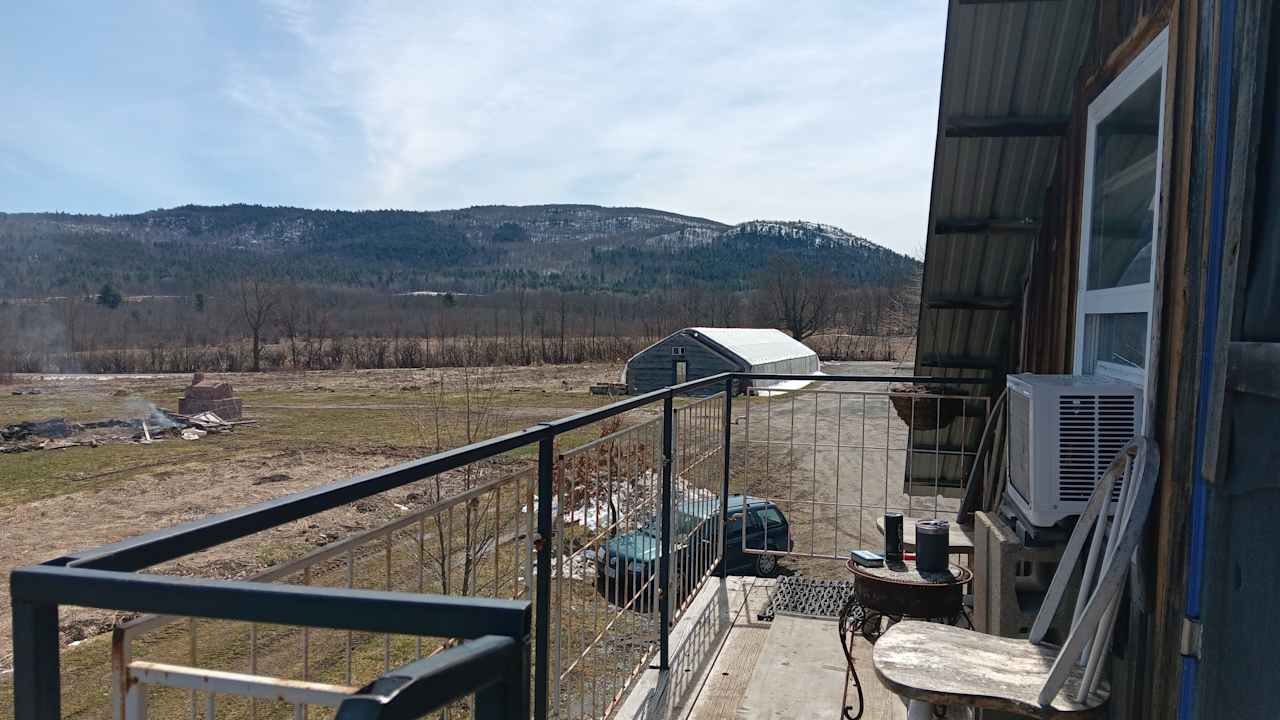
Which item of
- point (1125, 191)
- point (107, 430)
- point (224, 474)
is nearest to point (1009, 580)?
point (1125, 191)

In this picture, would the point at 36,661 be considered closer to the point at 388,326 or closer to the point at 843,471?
the point at 843,471

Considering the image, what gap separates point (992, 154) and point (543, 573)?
9.17 ft

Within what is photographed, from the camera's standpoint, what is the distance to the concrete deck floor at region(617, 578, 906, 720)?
136 inches

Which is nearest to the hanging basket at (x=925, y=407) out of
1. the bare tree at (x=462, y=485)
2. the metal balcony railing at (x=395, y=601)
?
the metal balcony railing at (x=395, y=601)

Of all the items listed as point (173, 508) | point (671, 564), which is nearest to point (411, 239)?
point (173, 508)

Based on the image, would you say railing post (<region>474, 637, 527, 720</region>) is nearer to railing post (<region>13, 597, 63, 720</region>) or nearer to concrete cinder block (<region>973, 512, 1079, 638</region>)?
railing post (<region>13, 597, 63, 720</region>)

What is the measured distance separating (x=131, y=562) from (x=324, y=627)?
412mm

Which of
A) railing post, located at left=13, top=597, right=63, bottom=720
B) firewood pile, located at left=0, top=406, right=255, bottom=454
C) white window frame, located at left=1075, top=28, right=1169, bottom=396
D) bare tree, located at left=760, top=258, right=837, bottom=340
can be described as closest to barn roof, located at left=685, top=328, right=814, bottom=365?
firewood pile, located at left=0, top=406, right=255, bottom=454

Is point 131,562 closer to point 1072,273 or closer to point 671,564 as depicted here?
point 671,564

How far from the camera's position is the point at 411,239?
140 m

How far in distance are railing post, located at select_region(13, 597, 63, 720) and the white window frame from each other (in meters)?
2.25

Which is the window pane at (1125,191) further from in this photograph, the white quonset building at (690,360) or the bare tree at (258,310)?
the bare tree at (258,310)

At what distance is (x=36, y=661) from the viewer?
3.13ft

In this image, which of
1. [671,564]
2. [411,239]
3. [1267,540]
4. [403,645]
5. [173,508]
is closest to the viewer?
[1267,540]
